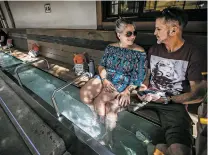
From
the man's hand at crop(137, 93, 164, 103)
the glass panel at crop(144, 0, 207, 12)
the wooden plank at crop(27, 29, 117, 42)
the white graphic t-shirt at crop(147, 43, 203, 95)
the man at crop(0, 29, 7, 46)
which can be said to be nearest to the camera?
the white graphic t-shirt at crop(147, 43, 203, 95)

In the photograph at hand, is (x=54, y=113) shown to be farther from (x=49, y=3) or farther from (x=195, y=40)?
(x=49, y=3)

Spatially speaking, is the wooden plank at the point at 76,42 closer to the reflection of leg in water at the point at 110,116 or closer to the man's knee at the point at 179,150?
the reflection of leg in water at the point at 110,116

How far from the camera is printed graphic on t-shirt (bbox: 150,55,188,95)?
129 centimetres

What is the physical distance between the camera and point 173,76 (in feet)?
4.42

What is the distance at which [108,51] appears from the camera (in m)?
1.75

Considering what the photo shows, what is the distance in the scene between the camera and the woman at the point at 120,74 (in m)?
1.49

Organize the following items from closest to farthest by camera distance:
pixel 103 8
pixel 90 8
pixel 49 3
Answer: pixel 103 8
pixel 90 8
pixel 49 3

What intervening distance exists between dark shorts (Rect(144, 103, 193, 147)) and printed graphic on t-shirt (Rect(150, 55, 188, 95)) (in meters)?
0.21

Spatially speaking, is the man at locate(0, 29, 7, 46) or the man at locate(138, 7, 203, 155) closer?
the man at locate(138, 7, 203, 155)

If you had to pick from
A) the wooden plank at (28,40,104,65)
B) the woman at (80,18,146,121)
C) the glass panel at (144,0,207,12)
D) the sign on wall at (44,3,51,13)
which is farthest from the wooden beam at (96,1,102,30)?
the sign on wall at (44,3,51,13)

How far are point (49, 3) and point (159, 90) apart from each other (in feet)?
12.2

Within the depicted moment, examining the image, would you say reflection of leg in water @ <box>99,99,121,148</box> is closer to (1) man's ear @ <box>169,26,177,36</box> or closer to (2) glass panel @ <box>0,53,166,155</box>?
(2) glass panel @ <box>0,53,166,155</box>

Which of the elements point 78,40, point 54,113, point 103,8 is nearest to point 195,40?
point 103,8

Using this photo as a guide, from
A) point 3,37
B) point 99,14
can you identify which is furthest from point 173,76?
point 3,37
